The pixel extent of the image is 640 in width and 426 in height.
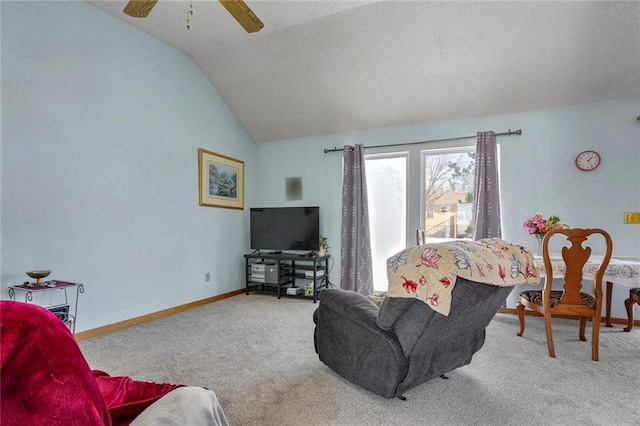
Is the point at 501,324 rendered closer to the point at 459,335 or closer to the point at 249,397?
the point at 459,335

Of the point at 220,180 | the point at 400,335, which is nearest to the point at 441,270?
the point at 400,335

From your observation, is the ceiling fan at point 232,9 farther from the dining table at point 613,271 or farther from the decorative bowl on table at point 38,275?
the dining table at point 613,271

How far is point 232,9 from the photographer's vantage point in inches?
84.0

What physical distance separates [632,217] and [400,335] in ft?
11.3

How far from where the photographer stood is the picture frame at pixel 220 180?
4570mm

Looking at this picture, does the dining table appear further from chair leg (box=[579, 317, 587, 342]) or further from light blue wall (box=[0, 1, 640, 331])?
light blue wall (box=[0, 1, 640, 331])

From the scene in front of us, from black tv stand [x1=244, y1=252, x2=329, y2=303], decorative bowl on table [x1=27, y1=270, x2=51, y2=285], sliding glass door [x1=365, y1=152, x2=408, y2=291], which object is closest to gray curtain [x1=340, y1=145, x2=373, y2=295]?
sliding glass door [x1=365, y1=152, x2=408, y2=291]

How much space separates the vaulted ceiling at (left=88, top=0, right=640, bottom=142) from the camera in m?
3.22

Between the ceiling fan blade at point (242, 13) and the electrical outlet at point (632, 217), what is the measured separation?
4158 millimetres

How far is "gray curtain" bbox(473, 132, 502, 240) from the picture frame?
132 inches

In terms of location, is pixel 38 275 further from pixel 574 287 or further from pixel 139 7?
pixel 574 287

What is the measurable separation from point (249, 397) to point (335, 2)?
339 centimetres

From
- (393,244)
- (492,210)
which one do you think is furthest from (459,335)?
(393,244)

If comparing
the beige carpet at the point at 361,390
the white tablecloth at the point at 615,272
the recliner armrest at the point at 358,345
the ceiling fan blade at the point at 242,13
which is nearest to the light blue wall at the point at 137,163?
the beige carpet at the point at 361,390
